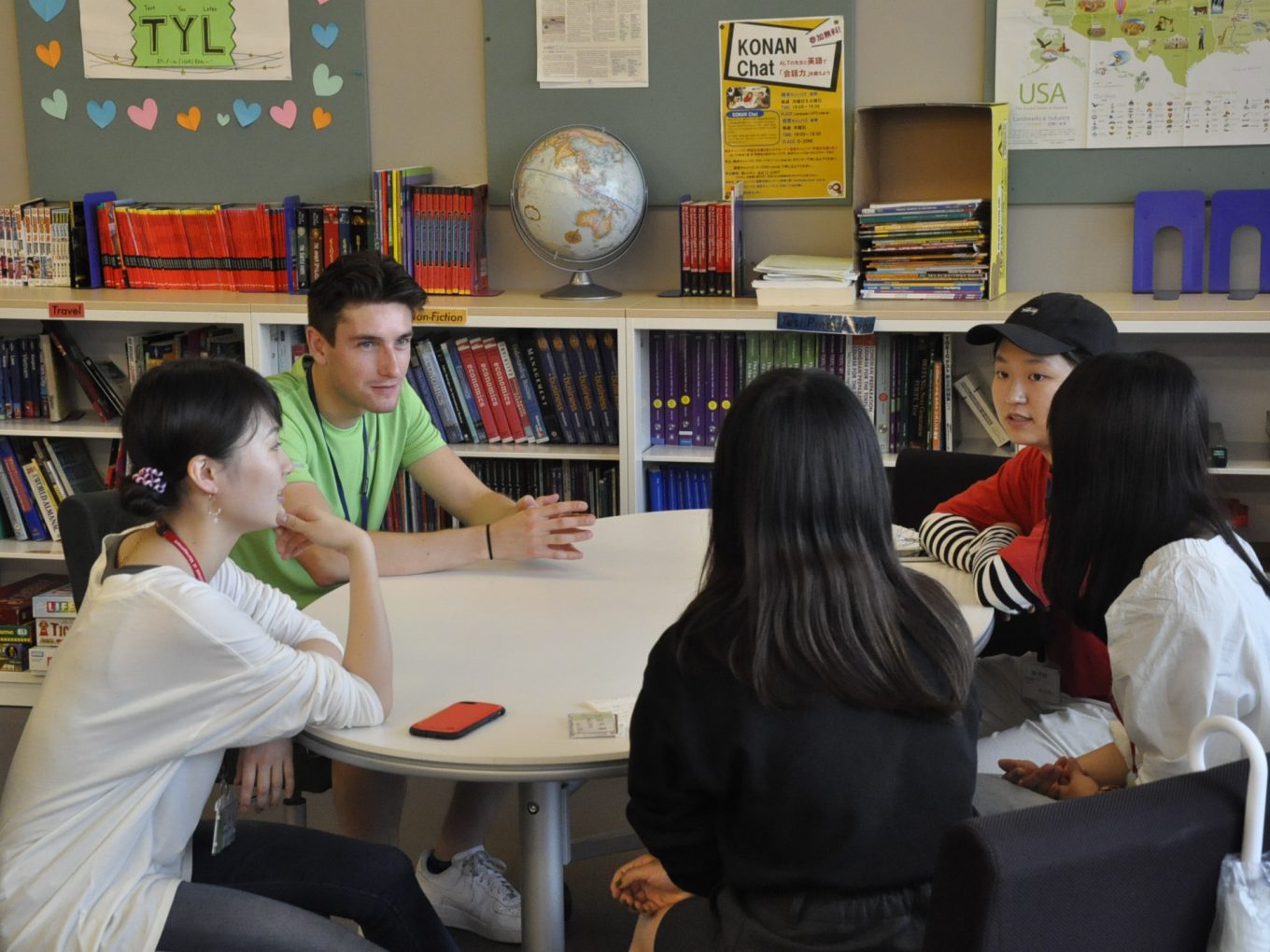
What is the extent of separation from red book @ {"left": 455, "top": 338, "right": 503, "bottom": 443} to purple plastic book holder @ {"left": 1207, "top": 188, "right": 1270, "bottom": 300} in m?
1.76

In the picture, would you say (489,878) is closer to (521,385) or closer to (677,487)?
Result: (677,487)

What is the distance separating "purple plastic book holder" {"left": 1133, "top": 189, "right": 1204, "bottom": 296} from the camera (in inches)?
127

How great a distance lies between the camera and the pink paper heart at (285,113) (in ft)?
12.2

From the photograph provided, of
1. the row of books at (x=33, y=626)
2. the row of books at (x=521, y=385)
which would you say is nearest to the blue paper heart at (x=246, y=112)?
the row of books at (x=521, y=385)

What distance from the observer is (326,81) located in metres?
3.70

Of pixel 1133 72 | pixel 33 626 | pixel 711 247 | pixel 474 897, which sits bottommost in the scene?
pixel 474 897

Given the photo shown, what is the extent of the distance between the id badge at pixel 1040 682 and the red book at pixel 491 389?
159 centimetres

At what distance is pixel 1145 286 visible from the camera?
10.8 ft

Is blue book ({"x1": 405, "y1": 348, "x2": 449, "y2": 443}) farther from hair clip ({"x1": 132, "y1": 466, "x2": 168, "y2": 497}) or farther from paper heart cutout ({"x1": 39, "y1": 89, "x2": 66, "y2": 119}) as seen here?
hair clip ({"x1": 132, "y1": 466, "x2": 168, "y2": 497})

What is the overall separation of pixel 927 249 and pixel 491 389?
1.11m

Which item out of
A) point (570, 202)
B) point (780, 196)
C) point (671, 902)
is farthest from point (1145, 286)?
point (671, 902)

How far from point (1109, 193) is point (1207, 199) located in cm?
22

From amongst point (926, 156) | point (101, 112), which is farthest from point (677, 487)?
point (101, 112)

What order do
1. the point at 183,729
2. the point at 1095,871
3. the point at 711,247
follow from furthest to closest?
the point at 711,247 < the point at 183,729 < the point at 1095,871
